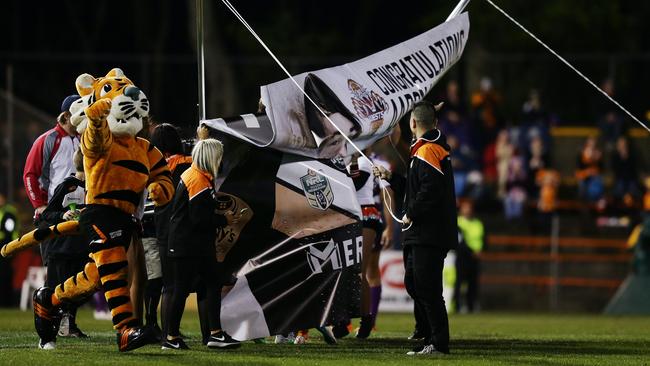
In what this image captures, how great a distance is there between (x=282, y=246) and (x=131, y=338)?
1848 millimetres

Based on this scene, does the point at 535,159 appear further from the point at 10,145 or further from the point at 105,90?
the point at 105,90

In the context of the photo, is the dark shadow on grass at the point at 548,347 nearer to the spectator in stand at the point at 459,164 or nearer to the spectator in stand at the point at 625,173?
the spectator in stand at the point at 459,164

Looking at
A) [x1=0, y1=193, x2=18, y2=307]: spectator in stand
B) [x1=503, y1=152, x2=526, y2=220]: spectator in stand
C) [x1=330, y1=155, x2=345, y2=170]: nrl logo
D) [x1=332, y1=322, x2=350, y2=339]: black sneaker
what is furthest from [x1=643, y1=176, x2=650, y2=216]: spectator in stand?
[x1=330, y1=155, x2=345, y2=170]: nrl logo

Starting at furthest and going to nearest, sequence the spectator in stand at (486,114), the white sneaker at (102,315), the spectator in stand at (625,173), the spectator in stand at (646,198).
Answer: the spectator in stand at (486,114), the spectator in stand at (625,173), the spectator in stand at (646,198), the white sneaker at (102,315)

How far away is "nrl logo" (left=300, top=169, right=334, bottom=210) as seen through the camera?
42.3ft

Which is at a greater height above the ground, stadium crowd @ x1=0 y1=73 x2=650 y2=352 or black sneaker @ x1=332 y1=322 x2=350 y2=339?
stadium crowd @ x1=0 y1=73 x2=650 y2=352

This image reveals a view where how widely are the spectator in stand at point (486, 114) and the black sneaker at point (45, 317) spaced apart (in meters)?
16.2

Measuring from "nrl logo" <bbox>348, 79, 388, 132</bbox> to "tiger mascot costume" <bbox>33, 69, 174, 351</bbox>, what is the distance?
6.31 ft

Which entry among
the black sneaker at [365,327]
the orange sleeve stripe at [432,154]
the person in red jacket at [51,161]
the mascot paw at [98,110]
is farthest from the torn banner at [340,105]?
the person in red jacket at [51,161]

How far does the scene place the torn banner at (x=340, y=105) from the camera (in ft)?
41.5

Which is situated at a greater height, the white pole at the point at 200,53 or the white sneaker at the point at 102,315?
the white pole at the point at 200,53

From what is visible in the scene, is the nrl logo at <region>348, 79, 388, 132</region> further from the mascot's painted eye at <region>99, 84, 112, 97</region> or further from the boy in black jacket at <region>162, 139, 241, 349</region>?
the mascot's painted eye at <region>99, 84, 112, 97</region>

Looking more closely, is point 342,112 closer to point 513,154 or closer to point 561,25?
point 513,154

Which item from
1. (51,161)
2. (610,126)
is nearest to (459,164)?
(610,126)
